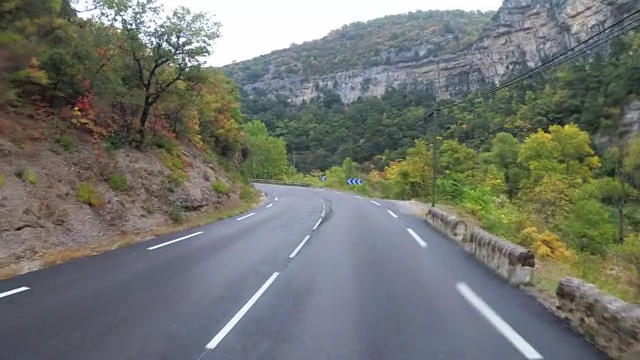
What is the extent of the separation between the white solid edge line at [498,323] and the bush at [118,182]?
1175cm

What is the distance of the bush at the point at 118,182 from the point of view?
655 inches

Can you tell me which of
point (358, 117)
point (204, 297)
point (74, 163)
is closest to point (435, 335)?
point (204, 297)

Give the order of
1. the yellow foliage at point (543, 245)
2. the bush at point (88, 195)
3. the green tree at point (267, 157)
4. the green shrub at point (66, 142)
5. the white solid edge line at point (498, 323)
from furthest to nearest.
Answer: the green tree at point (267, 157), the green shrub at point (66, 142), the yellow foliage at point (543, 245), the bush at point (88, 195), the white solid edge line at point (498, 323)

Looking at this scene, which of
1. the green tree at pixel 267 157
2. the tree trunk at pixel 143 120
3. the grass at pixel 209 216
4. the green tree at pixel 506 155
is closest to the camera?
the grass at pixel 209 216

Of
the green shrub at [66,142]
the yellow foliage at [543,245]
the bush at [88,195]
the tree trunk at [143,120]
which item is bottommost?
the yellow foliage at [543,245]

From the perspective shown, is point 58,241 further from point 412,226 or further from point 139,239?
point 412,226

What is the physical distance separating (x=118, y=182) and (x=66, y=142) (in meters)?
1.98

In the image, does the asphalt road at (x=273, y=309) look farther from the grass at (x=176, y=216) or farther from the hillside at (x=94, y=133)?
the grass at (x=176, y=216)

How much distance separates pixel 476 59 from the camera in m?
146

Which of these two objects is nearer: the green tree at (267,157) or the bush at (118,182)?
the bush at (118,182)

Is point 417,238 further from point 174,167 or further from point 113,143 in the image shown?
point 174,167

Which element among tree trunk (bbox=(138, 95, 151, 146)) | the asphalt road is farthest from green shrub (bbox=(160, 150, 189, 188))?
the asphalt road

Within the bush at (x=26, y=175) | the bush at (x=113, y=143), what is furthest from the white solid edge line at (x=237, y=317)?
the bush at (x=113, y=143)

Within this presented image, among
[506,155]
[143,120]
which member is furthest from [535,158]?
[143,120]
